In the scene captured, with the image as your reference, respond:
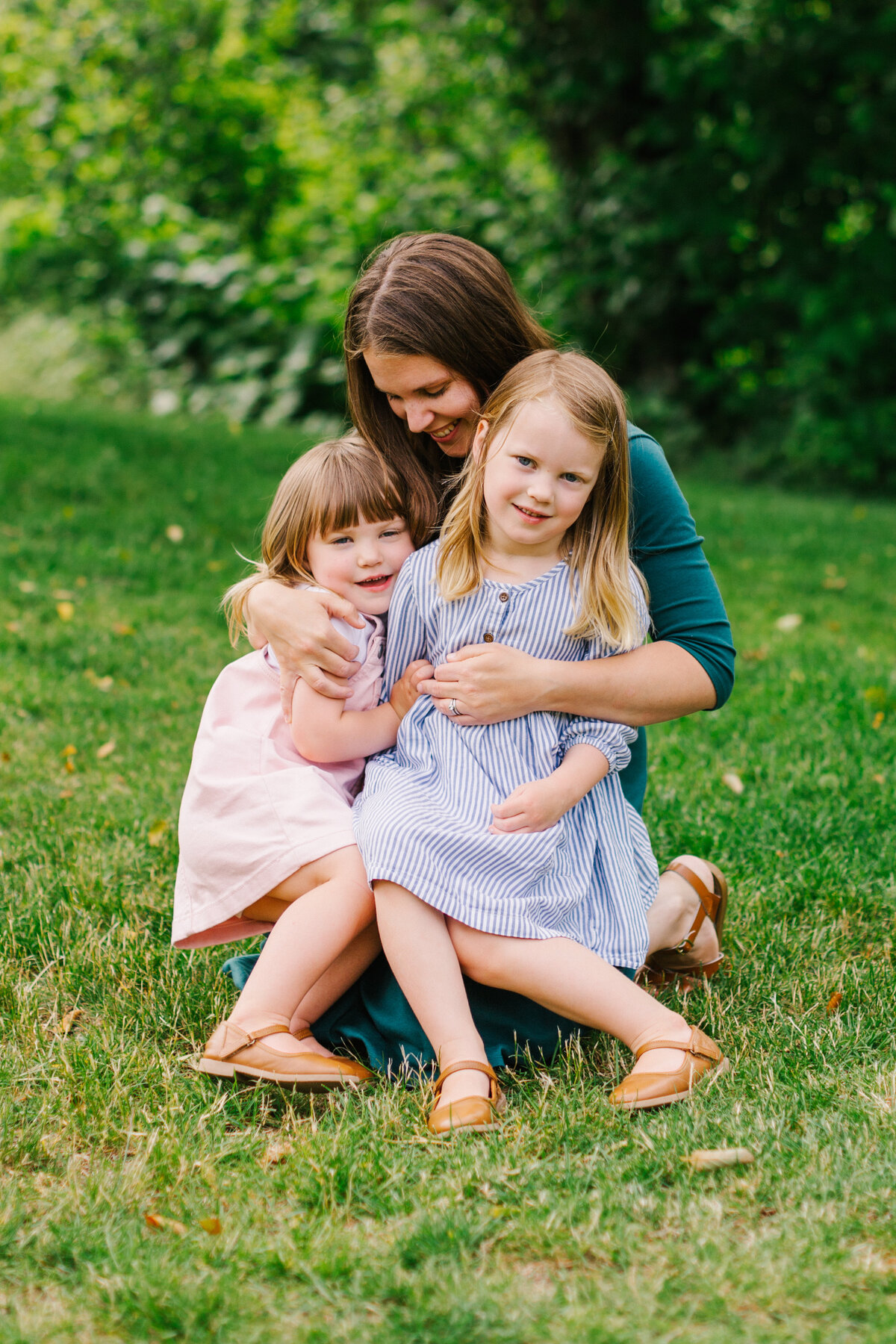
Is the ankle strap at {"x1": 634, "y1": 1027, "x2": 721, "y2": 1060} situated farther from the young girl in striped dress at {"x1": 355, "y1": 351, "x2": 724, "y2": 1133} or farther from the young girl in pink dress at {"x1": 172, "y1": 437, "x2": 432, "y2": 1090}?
the young girl in pink dress at {"x1": 172, "y1": 437, "x2": 432, "y2": 1090}

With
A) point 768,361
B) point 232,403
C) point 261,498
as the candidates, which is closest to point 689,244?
point 768,361

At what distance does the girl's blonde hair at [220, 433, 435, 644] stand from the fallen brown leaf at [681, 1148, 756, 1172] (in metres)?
1.30

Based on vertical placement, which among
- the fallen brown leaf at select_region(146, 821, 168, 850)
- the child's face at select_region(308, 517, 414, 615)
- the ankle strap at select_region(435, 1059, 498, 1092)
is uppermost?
the child's face at select_region(308, 517, 414, 615)

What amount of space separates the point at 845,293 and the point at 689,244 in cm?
147

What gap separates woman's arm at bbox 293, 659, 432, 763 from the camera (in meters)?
2.48

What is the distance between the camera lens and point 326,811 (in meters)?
2.48

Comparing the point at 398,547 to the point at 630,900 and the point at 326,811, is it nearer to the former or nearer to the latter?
the point at 326,811

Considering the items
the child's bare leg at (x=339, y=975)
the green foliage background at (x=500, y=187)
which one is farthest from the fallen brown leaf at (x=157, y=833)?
the green foliage background at (x=500, y=187)

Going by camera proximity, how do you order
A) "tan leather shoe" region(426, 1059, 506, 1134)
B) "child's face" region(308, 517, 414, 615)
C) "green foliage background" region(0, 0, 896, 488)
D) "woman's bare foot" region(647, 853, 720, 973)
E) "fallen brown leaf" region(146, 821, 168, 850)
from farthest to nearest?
"green foliage background" region(0, 0, 896, 488) → "fallen brown leaf" region(146, 821, 168, 850) → "woman's bare foot" region(647, 853, 720, 973) → "child's face" region(308, 517, 414, 615) → "tan leather shoe" region(426, 1059, 506, 1134)

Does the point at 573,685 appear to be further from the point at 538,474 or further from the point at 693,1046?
the point at 693,1046

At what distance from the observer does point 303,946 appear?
2342 millimetres

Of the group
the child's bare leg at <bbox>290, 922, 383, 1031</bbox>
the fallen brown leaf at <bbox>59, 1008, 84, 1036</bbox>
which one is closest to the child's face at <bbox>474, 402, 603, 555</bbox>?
the child's bare leg at <bbox>290, 922, 383, 1031</bbox>

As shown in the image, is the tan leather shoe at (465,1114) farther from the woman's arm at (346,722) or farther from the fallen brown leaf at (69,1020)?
the fallen brown leaf at (69,1020)

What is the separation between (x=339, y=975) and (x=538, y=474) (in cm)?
104
